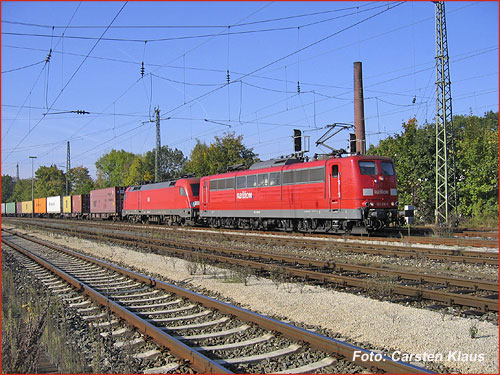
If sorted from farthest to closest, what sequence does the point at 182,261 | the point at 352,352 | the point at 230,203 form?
1. the point at 230,203
2. the point at 182,261
3. the point at 352,352

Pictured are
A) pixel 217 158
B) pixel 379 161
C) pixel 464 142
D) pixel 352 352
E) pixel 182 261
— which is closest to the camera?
pixel 352 352

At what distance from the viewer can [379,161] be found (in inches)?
721

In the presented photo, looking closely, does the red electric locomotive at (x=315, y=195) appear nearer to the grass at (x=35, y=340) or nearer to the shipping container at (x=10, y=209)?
the grass at (x=35, y=340)

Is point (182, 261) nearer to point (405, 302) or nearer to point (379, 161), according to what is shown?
point (405, 302)

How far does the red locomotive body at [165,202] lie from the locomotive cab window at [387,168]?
1443 cm

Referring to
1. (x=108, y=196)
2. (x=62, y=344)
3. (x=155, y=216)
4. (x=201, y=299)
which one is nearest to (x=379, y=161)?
(x=201, y=299)

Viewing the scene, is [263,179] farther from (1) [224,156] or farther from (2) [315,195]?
(1) [224,156]

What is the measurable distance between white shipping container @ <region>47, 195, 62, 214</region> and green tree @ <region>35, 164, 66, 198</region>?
36451 mm

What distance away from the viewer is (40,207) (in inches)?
2702

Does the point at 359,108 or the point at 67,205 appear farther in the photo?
the point at 67,205

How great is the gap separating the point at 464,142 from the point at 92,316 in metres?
25.9

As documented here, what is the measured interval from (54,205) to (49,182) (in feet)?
156

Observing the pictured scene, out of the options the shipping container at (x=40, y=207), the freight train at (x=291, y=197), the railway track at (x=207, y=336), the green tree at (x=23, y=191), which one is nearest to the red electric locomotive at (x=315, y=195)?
the freight train at (x=291, y=197)

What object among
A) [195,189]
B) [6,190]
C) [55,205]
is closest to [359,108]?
[195,189]
